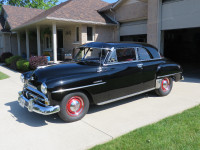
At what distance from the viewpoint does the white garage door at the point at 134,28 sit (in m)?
13.0

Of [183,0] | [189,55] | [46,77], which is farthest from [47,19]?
[189,55]

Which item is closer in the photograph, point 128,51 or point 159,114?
point 159,114

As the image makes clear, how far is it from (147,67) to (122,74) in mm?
998

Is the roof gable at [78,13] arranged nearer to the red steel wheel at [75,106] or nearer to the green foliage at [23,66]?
the green foliage at [23,66]

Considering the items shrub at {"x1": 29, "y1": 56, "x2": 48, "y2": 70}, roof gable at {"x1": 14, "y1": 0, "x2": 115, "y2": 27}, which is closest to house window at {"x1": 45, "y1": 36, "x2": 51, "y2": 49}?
roof gable at {"x1": 14, "y1": 0, "x2": 115, "y2": 27}

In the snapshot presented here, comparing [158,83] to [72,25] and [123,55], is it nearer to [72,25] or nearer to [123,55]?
[123,55]

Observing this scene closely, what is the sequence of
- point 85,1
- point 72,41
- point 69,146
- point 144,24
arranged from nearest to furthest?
point 69,146 → point 144,24 → point 72,41 → point 85,1

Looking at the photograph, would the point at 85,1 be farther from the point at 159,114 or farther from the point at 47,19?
the point at 159,114

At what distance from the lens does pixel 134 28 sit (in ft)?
45.3

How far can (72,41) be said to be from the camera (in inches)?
595

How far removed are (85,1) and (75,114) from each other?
567 inches

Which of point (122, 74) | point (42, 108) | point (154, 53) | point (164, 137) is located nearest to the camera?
point (164, 137)

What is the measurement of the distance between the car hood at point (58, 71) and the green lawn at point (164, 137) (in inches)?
70.3

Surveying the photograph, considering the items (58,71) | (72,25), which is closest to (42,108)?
(58,71)
